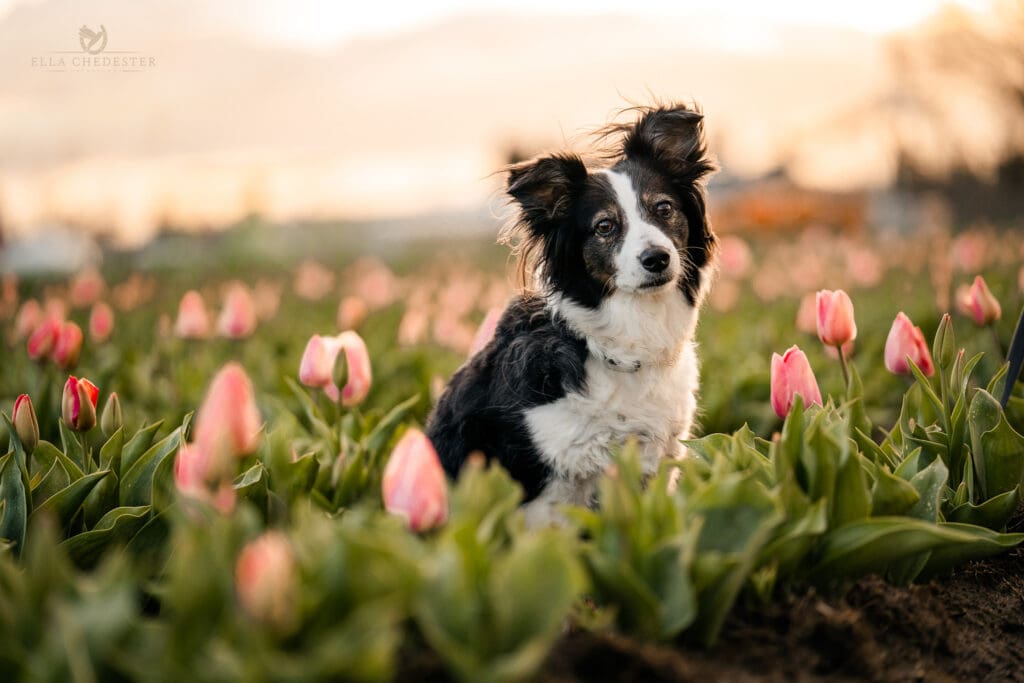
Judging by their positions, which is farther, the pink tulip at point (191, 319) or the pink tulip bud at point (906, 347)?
the pink tulip at point (191, 319)

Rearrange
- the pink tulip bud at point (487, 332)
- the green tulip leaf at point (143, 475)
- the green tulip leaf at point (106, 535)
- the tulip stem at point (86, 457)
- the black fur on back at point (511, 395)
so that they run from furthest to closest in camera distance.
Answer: the pink tulip bud at point (487, 332) → the black fur on back at point (511, 395) → the tulip stem at point (86, 457) → the green tulip leaf at point (143, 475) → the green tulip leaf at point (106, 535)

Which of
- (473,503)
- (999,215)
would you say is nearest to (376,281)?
(473,503)

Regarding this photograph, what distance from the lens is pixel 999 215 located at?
658 inches

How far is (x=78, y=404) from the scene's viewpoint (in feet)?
9.91

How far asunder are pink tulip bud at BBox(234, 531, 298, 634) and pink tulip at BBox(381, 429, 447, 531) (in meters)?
0.41

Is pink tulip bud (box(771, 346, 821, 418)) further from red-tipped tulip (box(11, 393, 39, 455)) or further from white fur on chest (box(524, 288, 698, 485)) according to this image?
red-tipped tulip (box(11, 393, 39, 455))

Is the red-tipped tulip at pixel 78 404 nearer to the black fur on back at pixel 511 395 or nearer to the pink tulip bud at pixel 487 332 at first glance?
the black fur on back at pixel 511 395

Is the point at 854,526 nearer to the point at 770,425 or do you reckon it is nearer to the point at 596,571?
the point at 596,571

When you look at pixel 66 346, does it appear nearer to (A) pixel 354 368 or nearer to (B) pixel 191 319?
(B) pixel 191 319

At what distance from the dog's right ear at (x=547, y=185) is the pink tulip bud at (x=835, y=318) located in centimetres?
118

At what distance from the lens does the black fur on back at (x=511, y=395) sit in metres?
3.46

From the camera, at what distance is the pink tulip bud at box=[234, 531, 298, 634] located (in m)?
1.47

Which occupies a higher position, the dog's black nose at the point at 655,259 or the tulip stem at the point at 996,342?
the dog's black nose at the point at 655,259

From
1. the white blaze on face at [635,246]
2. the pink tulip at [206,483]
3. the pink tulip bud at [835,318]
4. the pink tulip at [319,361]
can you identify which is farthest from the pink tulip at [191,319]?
the pink tulip bud at [835,318]
